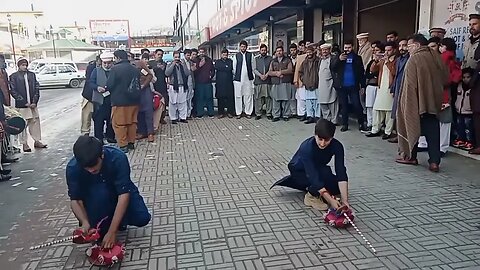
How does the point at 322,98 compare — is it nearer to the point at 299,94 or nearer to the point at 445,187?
the point at 299,94

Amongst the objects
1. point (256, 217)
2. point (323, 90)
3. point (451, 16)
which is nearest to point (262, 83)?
point (323, 90)

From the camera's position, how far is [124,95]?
748cm

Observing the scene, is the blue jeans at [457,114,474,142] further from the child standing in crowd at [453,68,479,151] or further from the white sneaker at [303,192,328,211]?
the white sneaker at [303,192,328,211]

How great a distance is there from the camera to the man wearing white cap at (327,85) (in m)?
9.24

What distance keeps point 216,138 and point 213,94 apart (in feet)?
10.4

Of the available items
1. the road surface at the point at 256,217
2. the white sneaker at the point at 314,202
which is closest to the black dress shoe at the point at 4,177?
the road surface at the point at 256,217

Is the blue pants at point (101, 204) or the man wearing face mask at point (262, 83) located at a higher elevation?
the man wearing face mask at point (262, 83)

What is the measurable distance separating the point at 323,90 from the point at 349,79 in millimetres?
797

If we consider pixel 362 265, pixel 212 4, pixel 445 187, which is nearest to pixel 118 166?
pixel 362 265

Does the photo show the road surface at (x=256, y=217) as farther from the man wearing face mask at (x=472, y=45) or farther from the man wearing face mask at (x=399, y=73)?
the man wearing face mask at (x=472, y=45)

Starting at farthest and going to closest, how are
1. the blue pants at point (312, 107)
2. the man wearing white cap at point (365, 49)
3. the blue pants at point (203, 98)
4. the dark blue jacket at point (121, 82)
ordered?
the blue pants at point (203, 98) → the blue pants at point (312, 107) → the man wearing white cap at point (365, 49) → the dark blue jacket at point (121, 82)

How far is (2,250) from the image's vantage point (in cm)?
393

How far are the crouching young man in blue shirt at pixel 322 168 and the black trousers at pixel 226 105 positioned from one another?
687cm

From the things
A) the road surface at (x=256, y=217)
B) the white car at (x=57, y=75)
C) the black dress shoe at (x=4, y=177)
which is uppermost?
the white car at (x=57, y=75)
